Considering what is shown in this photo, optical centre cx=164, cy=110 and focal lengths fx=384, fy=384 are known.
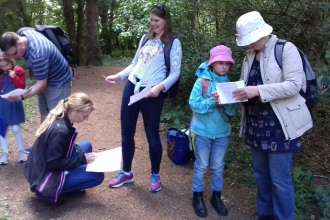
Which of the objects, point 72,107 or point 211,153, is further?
point 211,153

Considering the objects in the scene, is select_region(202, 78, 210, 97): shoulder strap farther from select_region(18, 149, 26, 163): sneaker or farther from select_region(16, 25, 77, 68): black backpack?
select_region(18, 149, 26, 163): sneaker

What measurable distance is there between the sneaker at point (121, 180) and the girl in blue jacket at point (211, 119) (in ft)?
2.86

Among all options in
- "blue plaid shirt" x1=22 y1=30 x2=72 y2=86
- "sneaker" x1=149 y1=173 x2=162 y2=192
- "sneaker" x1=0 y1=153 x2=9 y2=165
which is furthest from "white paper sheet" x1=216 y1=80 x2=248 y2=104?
"sneaker" x1=0 y1=153 x2=9 y2=165

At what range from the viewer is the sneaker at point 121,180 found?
4.38 metres

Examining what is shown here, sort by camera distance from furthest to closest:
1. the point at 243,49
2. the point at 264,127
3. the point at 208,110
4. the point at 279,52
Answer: the point at 243,49, the point at 208,110, the point at 264,127, the point at 279,52

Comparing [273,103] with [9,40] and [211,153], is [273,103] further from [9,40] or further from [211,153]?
[9,40]

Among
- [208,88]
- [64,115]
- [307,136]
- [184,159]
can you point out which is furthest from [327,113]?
[64,115]

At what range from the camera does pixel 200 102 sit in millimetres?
3631

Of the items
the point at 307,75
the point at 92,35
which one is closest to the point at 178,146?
the point at 307,75

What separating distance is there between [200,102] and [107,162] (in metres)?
1.12

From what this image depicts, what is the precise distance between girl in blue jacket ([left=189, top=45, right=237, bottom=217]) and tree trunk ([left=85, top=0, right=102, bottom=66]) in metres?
9.50

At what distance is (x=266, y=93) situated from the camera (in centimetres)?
304

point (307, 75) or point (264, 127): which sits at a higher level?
point (307, 75)

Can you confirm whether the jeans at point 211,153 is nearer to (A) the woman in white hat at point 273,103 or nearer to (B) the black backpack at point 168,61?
(A) the woman in white hat at point 273,103
